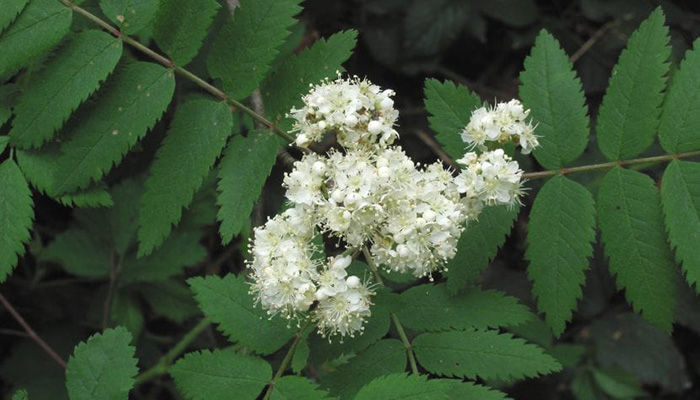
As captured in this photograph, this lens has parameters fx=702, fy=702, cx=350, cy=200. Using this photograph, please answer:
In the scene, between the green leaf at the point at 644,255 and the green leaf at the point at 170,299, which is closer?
the green leaf at the point at 644,255

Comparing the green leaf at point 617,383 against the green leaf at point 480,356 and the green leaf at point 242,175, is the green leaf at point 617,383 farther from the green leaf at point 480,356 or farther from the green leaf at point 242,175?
the green leaf at point 242,175

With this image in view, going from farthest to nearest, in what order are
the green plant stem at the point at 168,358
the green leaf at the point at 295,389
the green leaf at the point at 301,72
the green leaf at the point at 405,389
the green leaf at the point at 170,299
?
the green leaf at the point at 170,299
the green plant stem at the point at 168,358
the green leaf at the point at 301,72
the green leaf at the point at 295,389
the green leaf at the point at 405,389

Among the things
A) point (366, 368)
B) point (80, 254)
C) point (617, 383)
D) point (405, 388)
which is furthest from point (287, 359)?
point (617, 383)

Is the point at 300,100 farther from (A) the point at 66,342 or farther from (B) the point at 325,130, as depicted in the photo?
(A) the point at 66,342

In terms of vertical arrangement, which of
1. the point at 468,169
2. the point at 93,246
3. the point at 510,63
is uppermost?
the point at 468,169

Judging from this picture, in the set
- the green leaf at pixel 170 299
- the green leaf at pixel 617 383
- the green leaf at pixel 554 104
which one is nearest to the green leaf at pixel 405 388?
the green leaf at pixel 554 104

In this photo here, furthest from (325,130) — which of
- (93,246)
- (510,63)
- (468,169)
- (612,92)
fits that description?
(510,63)
